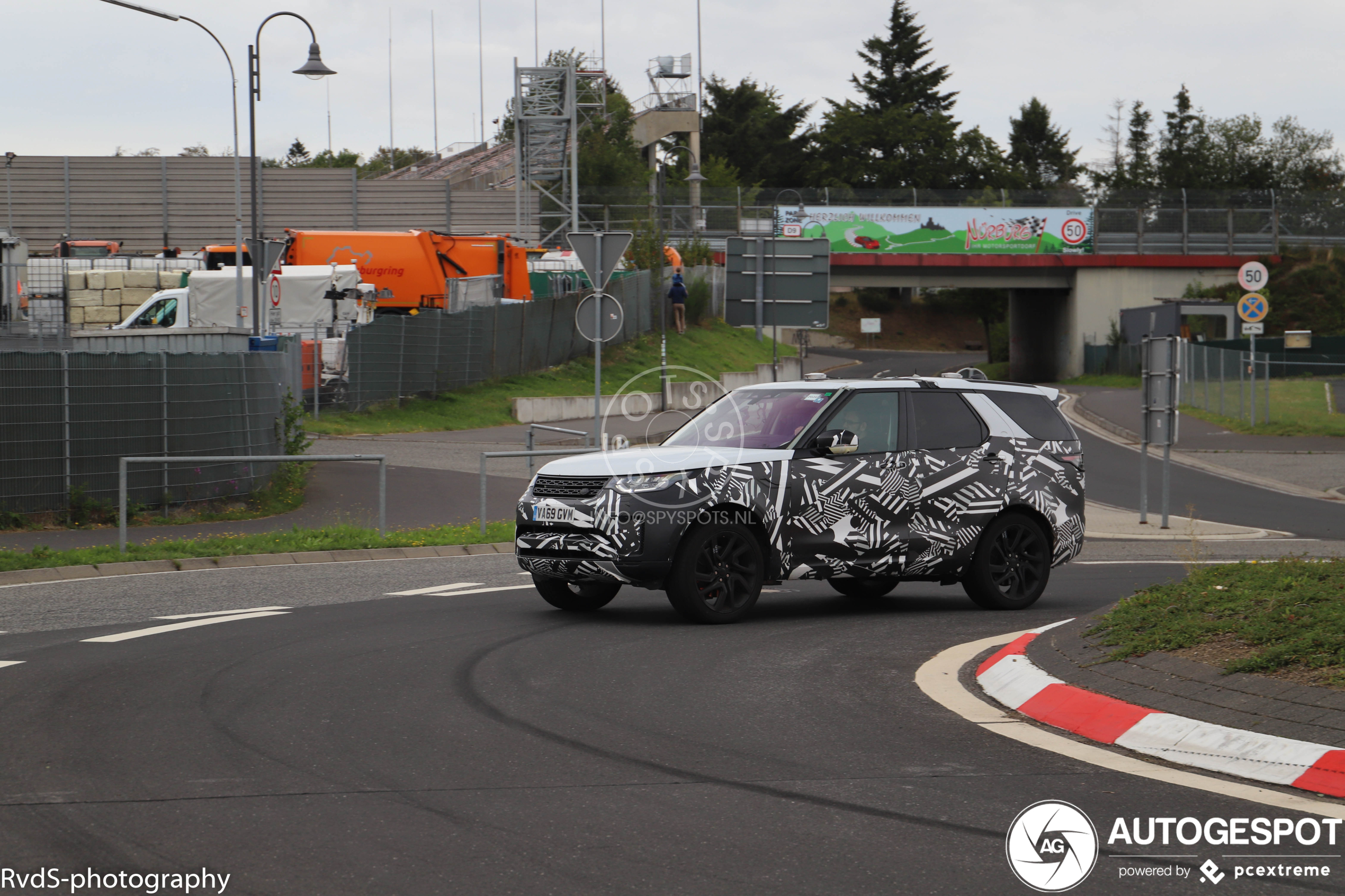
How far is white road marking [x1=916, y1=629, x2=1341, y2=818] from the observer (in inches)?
218

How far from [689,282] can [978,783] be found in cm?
5277

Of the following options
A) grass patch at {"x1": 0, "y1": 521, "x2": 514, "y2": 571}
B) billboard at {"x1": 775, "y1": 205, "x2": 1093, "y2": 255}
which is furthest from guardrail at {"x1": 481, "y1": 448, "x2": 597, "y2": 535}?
billboard at {"x1": 775, "y1": 205, "x2": 1093, "y2": 255}

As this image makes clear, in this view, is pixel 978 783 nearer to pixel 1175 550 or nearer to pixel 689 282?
pixel 1175 550

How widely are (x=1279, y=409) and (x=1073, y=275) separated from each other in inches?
1137

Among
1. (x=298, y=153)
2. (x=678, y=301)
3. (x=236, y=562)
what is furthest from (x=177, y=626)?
(x=298, y=153)

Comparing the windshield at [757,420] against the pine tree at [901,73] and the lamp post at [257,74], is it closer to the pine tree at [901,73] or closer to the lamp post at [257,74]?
the lamp post at [257,74]

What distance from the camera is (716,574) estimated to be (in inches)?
414

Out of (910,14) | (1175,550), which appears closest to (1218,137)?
(910,14)

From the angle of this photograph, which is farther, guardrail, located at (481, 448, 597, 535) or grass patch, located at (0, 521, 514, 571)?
guardrail, located at (481, 448, 597, 535)

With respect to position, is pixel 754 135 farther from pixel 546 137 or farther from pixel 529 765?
pixel 529 765

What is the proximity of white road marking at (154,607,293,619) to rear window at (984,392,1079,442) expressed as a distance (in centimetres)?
598

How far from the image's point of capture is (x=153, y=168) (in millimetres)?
67375

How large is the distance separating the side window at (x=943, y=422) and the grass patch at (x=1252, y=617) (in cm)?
246

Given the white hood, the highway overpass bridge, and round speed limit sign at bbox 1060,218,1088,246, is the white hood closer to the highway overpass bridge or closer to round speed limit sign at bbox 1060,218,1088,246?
the highway overpass bridge
